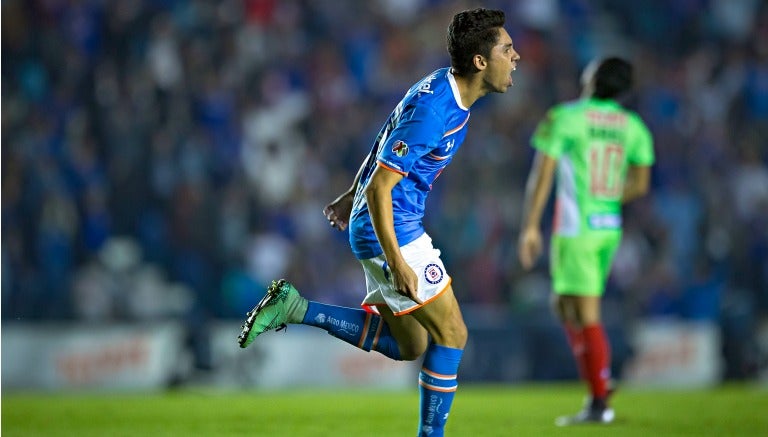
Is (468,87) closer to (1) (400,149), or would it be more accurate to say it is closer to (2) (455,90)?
(2) (455,90)

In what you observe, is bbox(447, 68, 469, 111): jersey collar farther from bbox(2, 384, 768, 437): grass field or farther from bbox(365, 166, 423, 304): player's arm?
bbox(2, 384, 768, 437): grass field

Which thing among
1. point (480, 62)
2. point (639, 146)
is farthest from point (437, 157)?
point (639, 146)

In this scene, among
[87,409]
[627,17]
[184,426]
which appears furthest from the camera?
[627,17]

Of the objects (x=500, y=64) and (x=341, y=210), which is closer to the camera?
(x=500, y=64)

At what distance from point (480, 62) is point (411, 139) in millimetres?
574

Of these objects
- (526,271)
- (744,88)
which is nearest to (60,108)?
(526,271)

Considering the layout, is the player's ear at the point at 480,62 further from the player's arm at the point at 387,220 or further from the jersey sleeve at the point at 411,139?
the player's arm at the point at 387,220

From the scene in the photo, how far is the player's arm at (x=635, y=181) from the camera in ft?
26.8

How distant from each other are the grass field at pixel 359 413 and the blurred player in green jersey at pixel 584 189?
29.0 inches

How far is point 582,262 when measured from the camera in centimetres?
765

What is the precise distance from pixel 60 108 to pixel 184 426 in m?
6.67

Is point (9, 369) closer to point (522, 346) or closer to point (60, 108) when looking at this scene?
point (60, 108)

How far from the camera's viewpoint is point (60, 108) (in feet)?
42.5

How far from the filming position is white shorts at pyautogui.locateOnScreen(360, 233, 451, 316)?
5273mm
